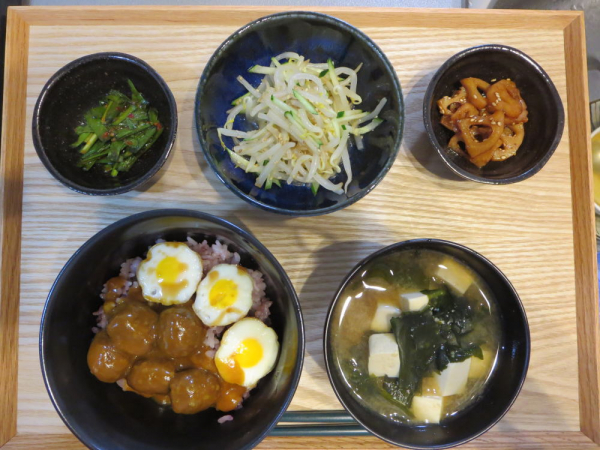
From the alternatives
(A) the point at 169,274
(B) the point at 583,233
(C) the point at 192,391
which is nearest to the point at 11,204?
(A) the point at 169,274

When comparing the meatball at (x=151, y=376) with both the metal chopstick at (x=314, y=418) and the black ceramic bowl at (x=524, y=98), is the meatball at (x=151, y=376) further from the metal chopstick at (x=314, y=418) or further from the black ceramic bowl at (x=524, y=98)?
the black ceramic bowl at (x=524, y=98)

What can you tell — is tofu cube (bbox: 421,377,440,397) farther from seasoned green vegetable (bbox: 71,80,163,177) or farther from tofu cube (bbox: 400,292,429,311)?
seasoned green vegetable (bbox: 71,80,163,177)

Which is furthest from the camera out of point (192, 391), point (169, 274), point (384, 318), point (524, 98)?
point (524, 98)

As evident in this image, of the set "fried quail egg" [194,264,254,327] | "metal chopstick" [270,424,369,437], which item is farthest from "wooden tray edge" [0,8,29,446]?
"metal chopstick" [270,424,369,437]

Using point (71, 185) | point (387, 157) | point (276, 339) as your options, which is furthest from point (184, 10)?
point (276, 339)

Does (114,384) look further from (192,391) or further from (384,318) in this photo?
(384,318)

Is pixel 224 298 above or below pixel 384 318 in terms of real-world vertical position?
above

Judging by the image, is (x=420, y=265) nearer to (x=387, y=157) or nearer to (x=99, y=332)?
(x=387, y=157)
